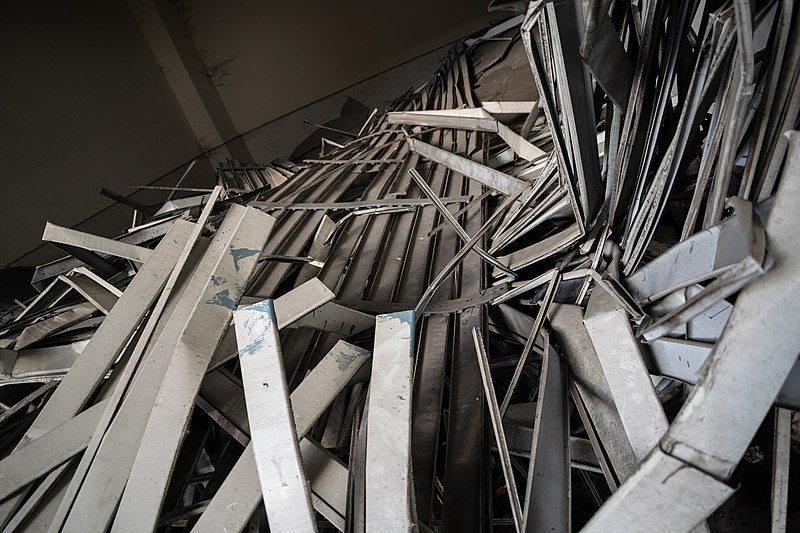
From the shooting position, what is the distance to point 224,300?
1.16 metres

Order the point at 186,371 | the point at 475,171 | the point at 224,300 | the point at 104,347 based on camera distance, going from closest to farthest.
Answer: the point at 186,371, the point at 224,300, the point at 104,347, the point at 475,171

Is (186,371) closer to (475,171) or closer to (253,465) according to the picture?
(253,465)

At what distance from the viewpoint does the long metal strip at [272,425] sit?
2.80 ft

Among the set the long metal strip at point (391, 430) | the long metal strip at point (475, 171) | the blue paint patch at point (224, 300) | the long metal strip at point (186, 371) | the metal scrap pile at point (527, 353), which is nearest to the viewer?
the metal scrap pile at point (527, 353)

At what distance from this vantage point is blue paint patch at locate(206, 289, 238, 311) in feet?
3.77

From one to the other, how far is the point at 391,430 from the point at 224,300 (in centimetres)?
57

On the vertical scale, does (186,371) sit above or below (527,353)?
above

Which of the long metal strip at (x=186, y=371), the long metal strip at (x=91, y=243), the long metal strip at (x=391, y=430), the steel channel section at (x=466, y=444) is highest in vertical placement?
the long metal strip at (x=91, y=243)

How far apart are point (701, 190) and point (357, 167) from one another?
8.59 feet

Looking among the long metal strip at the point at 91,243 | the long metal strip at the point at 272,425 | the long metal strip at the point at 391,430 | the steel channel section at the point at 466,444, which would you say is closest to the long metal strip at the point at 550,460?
the steel channel section at the point at 466,444

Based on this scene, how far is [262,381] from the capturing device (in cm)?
95

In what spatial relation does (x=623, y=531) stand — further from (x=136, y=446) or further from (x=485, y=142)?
(x=485, y=142)

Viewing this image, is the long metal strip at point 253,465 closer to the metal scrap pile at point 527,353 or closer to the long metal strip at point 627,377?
the metal scrap pile at point 527,353

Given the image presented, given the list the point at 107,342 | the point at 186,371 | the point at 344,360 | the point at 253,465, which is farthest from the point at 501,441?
the point at 107,342
